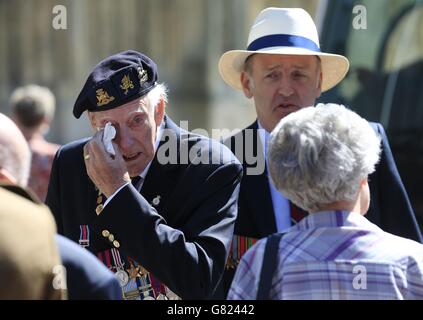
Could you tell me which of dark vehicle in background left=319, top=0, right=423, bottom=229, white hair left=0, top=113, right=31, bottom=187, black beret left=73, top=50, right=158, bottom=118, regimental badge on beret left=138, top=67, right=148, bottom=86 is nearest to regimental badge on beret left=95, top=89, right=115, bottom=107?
black beret left=73, top=50, right=158, bottom=118

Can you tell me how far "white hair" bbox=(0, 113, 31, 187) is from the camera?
3.06 m

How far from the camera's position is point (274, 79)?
4.36 metres

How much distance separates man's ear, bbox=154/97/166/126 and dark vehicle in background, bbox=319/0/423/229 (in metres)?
2.54

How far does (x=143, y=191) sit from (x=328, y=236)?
101cm

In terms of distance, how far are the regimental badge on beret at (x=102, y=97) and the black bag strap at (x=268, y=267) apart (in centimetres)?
98

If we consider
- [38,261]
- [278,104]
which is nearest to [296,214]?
[278,104]

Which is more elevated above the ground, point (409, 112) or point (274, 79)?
point (274, 79)

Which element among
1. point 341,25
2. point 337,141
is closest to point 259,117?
point 337,141

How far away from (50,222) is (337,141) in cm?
91

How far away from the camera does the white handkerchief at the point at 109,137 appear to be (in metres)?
3.61

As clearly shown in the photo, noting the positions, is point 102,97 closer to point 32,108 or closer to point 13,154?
point 13,154

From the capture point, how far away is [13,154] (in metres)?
3.10

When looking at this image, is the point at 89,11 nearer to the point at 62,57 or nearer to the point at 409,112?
the point at 62,57
